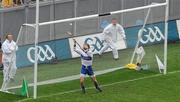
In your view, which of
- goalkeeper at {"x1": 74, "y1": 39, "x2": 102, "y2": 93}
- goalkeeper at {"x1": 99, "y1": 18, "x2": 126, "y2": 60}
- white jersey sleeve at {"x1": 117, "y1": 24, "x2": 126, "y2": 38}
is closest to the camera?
goalkeeper at {"x1": 74, "y1": 39, "x2": 102, "y2": 93}

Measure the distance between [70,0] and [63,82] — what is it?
30.7 feet

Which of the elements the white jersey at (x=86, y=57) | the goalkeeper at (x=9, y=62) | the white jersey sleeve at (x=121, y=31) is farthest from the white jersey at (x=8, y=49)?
the white jersey sleeve at (x=121, y=31)

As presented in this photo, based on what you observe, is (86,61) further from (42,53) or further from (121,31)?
(121,31)

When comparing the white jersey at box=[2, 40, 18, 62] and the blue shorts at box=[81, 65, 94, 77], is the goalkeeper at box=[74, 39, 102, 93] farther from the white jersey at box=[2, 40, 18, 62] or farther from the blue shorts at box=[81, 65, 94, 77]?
the white jersey at box=[2, 40, 18, 62]

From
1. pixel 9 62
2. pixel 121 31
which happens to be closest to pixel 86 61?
pixel 9 62

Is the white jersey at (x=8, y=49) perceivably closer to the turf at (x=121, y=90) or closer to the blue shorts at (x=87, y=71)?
the turf at (x=121, y=90)

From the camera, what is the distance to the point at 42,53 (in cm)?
2352

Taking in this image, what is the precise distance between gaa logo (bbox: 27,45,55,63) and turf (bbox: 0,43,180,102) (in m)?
1.08

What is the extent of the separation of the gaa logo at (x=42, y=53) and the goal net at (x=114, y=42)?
1.9 inches

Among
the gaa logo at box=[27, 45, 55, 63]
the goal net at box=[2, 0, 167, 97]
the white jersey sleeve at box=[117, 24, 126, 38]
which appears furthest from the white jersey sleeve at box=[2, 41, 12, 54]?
the white jersey sleeve at box=[117, 24, 126, 38]

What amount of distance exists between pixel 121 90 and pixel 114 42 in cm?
317

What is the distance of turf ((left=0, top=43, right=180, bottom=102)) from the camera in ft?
73.3

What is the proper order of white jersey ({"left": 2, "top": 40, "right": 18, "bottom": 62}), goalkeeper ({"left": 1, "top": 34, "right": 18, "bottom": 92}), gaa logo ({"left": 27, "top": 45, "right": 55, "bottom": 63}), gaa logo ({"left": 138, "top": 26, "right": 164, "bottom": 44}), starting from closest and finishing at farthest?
gaa logo ({"left": 27, "top": 45, "right": 55, "bottom": 63}) < goalkeeper ({"left": 1, "top": 34, "right": 18, "bottom": 92}) < white jersey ({"left": 2, "top": 40, "right": 18, "bottom": 62}) < gaa logo ({"left": 138, "top": 26, "right": 164, "bottom": 44})

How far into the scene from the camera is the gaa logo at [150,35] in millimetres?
26156
